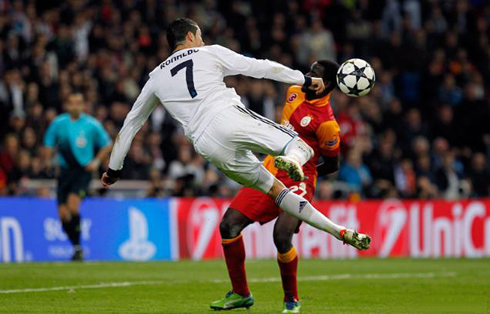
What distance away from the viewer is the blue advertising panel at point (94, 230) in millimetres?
17156

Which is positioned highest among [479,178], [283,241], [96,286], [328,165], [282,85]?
[282,85]

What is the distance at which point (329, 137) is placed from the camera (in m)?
9.88

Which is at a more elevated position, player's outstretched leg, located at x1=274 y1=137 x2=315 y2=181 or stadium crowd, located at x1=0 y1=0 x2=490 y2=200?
stadium crowd, located at x1=0 y1=0 x2=490 y2=200

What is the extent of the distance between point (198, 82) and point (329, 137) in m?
1.61

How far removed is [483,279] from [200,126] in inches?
254

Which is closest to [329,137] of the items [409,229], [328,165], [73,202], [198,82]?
[328,165]

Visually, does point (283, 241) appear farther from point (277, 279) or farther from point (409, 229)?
point (409, 229)

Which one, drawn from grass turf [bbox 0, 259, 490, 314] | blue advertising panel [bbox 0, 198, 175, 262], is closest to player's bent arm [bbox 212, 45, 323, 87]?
grass turf [bbox 0, 259, 490, 314]

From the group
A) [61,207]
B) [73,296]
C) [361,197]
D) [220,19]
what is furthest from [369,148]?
[73,296]

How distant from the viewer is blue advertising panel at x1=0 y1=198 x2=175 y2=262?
17.2m

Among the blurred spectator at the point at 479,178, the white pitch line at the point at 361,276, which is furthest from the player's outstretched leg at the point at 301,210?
the blurred spectator at the point at 479,178

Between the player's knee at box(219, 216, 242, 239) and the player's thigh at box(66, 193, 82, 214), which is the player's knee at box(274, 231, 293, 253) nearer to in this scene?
the player's knee at box(219, 216, 242, 239)

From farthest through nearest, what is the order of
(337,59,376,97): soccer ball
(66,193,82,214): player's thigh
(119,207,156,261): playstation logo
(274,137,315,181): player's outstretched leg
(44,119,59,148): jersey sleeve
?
1. (119,207,156,261): playstation logo
2. (44,119,59,148): jersey sleeve
3. (66,193,82,214): player's thigh
4. (337,59,376,97): soccer ball
5. (274,137,315,181): player's outstretched leg

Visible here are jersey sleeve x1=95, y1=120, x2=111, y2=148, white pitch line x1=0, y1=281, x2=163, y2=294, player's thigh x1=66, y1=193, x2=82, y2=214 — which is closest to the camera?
white pitch line x1=0, y1=281, x2=163, y2=294
